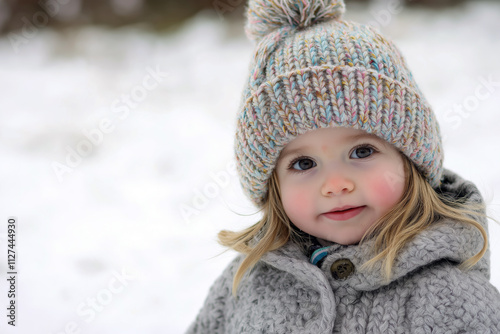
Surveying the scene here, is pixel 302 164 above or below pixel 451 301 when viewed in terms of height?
above

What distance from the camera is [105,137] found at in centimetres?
290

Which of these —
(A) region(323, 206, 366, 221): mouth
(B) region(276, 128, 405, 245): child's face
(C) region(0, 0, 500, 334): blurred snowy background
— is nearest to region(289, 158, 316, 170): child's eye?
(B) region(276, 128, 405, 245): child's face

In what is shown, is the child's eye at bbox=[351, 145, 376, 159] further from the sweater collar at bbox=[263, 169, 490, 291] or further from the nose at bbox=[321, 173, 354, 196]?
the sweater collar at bbox=[263, 169, 490, 291]

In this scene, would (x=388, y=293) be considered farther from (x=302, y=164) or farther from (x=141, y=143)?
(x=141, y=143)

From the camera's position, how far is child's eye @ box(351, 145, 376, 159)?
1152 mm

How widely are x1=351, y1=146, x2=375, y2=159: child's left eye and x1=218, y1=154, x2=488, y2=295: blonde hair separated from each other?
92 millimetres

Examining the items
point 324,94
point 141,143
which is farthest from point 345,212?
point 141,143

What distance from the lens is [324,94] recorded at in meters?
1.10

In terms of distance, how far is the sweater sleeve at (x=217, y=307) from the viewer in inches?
55.2

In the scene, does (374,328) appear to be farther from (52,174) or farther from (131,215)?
(52,174)

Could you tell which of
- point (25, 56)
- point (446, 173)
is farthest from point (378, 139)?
point (25, 56)

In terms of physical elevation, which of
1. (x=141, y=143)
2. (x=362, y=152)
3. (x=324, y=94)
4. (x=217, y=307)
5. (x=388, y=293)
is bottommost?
(x=141, y=143)

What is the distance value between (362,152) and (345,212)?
13 centimetres

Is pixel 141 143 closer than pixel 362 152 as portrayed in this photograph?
No
